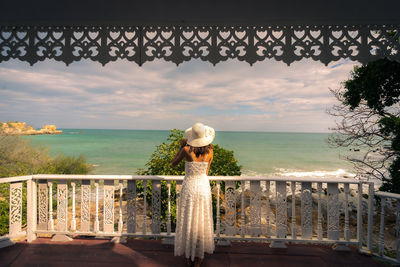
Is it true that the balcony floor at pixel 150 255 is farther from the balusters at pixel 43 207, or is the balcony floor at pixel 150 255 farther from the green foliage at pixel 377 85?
the green foliage at pixel 377 85

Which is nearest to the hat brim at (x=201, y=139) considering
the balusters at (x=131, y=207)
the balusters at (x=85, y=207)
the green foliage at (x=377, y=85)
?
the balusters at (x=131, y=207)

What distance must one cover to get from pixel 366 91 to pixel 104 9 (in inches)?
265

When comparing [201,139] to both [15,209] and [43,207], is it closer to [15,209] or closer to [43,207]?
[43,207]

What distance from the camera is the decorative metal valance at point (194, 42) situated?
2.43 metres

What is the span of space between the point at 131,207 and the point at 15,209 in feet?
5.69

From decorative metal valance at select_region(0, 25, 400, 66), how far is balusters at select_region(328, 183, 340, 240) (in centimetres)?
179

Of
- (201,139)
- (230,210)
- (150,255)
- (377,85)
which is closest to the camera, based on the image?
(201,139)

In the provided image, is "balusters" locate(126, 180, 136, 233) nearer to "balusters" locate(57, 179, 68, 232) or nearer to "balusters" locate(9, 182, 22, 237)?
"balusters" locate(57, 179, 68, 232)

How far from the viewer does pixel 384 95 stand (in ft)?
18.6

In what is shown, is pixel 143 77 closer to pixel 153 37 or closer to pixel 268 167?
pixel 268 167

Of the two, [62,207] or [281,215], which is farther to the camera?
[62,207]

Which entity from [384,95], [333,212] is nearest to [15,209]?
[333,212]

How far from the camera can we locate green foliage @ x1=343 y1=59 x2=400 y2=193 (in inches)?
207

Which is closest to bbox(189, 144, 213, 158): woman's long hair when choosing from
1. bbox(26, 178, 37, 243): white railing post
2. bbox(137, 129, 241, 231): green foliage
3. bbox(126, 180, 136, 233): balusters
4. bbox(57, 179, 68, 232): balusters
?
bbox(126, 180, 136, 233): balusters
